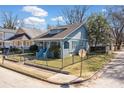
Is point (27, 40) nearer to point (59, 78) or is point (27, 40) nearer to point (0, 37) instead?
point (0, 37)

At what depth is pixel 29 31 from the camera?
133 feet

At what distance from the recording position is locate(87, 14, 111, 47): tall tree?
32375mm

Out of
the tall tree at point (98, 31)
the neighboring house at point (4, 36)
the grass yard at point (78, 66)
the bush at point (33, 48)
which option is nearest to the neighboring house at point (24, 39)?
the bush at point (33, 48)

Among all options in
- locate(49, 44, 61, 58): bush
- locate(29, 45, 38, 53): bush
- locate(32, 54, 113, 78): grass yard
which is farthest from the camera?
locate(29, 45, 38, 53): bush

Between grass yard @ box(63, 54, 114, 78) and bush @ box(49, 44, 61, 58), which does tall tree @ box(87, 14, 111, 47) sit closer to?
bush @ box(49, 44, 61, 58)

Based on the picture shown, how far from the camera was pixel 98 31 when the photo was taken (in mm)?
32500

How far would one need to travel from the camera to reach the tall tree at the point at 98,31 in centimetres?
3238

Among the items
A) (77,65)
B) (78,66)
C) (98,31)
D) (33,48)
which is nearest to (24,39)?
(33,48)

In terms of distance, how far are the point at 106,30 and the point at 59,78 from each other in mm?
20699

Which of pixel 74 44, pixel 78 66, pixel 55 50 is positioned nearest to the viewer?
pixel 78 66

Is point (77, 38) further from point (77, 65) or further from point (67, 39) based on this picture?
point (77, 65)

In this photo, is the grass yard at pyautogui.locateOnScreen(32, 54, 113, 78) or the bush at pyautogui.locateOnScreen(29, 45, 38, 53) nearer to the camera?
the grass yard at pyautogui.locateOnScreen(32, 54, 113, 78)

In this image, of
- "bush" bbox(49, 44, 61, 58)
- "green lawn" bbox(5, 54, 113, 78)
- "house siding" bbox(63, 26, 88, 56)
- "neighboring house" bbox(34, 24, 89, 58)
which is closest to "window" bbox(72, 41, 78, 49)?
"neighboring house" bbox(34, 24, 89, 58)

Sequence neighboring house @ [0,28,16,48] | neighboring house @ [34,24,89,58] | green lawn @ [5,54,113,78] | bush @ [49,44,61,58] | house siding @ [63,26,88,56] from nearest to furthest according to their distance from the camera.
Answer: green lawn @ [5,54,113,78], neighboring house @ [34,24,89,58], bush @ [49,44,61,58], house siding @ [63,26,88,56], neighboring house @ [0,28,16,48]
